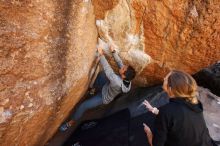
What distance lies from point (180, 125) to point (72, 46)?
58.4 inches

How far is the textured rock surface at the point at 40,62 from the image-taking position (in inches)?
111

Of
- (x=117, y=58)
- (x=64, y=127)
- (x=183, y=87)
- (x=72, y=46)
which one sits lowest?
(x=64, y=127)

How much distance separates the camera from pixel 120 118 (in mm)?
4465

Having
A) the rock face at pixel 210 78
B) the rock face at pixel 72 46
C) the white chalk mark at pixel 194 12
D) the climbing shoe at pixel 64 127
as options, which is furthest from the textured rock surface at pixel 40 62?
the rock face at pixel 210 78

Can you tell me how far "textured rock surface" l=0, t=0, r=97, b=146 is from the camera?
2.82 m

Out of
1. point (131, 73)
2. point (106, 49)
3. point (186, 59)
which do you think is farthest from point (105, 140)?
point (186, 59)

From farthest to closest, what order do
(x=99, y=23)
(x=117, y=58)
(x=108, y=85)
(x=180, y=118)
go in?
(x=108, y=85) < (x=117, y=58) < (x=99, y=23) < (x=180, y=118)

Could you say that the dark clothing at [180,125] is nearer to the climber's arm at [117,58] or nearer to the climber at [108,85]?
the climber at [108,85]

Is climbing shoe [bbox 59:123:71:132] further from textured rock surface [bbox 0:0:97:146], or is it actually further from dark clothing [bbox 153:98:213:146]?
dark clothing [bbox 153:98:213:146]

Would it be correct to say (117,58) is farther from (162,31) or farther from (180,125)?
(180,125)

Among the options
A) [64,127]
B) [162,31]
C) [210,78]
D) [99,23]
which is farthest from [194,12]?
[64,127]

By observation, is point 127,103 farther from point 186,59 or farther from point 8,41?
point 8,41

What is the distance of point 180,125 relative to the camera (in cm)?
278

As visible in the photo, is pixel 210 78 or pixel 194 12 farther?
pixel 210 78
